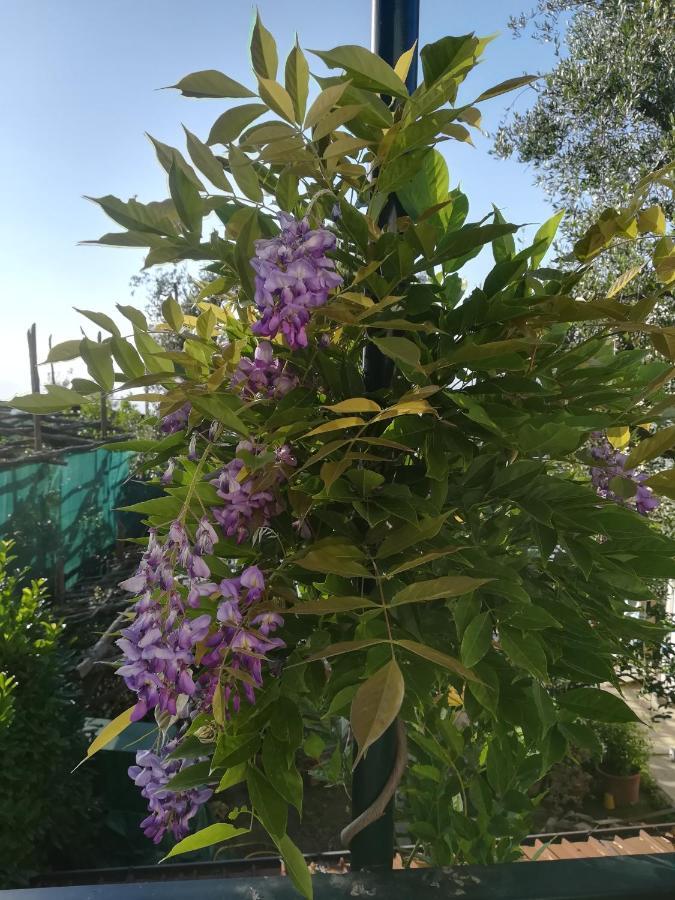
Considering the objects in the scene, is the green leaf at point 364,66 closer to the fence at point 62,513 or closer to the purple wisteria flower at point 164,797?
the purple wisteria flower at point 164,797

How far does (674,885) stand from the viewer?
552 mm

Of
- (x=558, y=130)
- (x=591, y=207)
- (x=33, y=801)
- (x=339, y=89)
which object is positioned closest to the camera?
(x=339, y=89)

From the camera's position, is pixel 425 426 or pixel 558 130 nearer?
pixel 425 426

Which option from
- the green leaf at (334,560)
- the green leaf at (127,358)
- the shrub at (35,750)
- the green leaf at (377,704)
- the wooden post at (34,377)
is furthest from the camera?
the wooden post at (34,377)

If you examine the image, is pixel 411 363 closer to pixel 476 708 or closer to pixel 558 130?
pixel 476 708

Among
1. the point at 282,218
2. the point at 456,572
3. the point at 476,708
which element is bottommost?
the point at 476,708

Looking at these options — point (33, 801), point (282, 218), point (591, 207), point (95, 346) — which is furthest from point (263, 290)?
point (591, 207)

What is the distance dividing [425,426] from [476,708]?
0.71 ft

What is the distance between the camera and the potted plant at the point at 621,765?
4.11 m

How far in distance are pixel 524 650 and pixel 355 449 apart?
181 millimetres

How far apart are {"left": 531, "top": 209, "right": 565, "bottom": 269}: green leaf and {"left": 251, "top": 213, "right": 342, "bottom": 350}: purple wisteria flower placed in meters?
0.26

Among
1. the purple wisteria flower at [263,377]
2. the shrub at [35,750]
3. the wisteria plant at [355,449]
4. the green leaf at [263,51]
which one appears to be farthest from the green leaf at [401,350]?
the shrub at [35,750]

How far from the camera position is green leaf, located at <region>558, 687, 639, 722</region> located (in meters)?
0.57

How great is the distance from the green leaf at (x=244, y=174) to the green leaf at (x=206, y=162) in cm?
3
